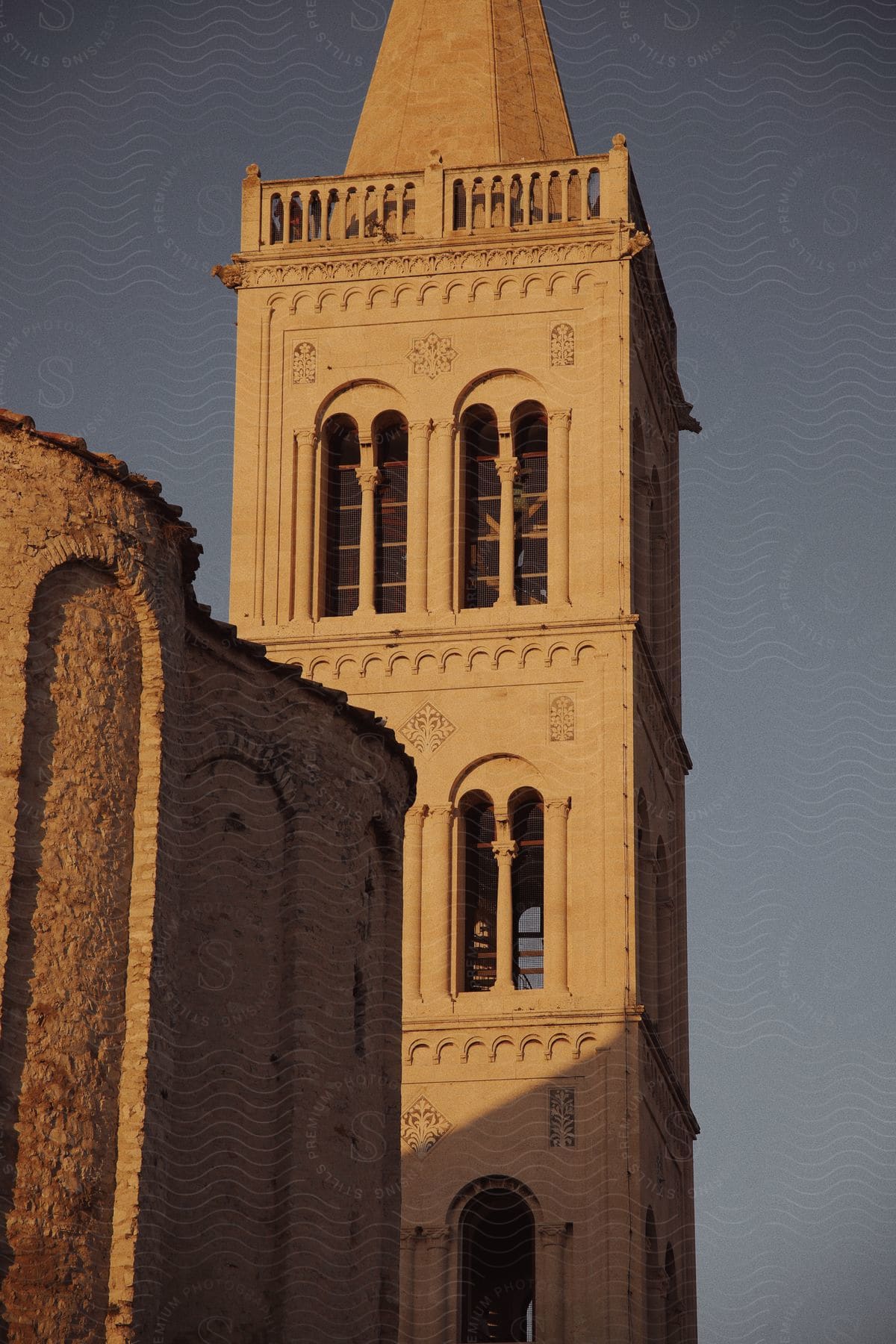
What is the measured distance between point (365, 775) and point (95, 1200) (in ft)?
21.1

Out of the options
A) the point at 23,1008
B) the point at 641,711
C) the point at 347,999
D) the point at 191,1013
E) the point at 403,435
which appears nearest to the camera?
the point at 23,1008

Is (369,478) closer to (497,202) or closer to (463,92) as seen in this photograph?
(497,202)

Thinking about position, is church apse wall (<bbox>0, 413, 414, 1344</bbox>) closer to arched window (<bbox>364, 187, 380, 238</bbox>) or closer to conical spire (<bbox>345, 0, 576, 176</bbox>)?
arched window (<bbox>364, 187, 380, 238</bbox>)

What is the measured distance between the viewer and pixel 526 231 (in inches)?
1852

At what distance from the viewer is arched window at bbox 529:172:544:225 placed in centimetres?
4744

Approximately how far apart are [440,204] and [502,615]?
689 cm

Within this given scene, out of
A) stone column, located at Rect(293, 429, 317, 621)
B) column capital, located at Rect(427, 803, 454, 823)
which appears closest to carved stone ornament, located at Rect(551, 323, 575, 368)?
stone column, located at Rect(293, 429, 317, 621)

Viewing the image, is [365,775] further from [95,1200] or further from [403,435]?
[403,435]

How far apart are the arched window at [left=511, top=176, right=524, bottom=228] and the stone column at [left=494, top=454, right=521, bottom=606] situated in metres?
3.49

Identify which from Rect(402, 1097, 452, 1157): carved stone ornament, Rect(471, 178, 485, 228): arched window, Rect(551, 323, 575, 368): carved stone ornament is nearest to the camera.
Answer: Rect(402, 1097, 452, 1157): carved stone ornament

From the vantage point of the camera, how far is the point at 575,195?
47500mm

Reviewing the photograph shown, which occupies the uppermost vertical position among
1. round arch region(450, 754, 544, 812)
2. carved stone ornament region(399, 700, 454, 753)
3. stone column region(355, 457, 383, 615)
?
stone column region(355, 457, 383, 615)

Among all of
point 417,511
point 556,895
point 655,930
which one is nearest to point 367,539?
point 417,511

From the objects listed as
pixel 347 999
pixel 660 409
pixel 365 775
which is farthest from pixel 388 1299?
pixel 660 409
